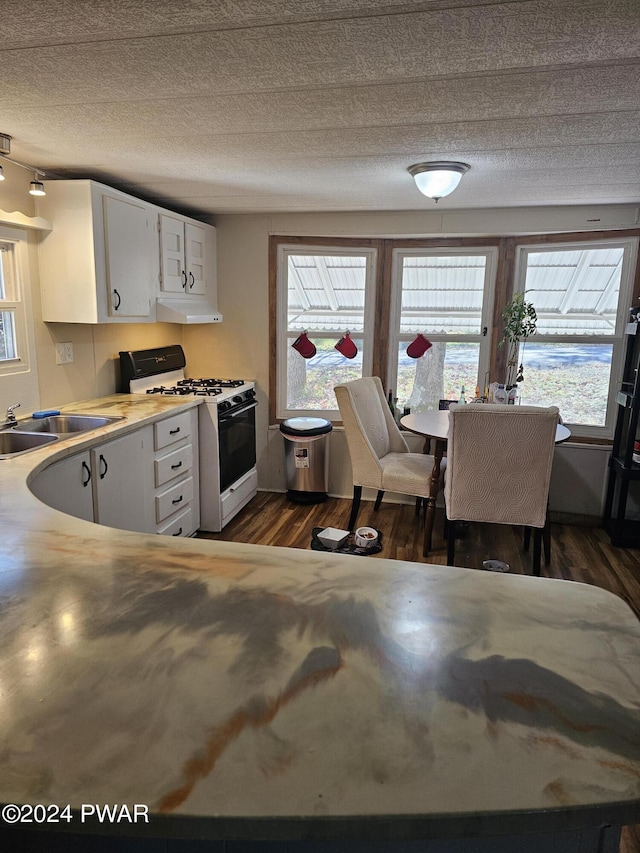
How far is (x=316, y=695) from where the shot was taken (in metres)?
0.78

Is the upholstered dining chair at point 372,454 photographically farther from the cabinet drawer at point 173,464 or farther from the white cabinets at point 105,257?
the white cabinets at point 105,257

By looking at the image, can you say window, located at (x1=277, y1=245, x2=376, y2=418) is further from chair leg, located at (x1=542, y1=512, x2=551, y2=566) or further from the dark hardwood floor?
chair leg, located at (x1=542, y1=512, x2=551, y2=566)

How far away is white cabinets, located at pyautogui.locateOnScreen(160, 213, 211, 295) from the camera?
3704 mm

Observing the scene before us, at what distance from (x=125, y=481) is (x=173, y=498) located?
56 centimetres

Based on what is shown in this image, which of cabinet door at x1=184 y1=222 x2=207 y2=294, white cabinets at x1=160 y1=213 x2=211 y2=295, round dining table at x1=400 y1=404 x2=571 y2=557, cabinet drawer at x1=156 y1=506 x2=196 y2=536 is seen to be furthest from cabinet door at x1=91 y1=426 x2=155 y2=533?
round dining table at x1=400 y1=404 x2=571 y2=557

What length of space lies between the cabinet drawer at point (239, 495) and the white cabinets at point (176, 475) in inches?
8.0

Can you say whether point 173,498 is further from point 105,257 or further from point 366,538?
point 105,257

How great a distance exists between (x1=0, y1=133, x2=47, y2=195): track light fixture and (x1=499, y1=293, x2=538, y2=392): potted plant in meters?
3.02

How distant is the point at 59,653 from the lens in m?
0.86

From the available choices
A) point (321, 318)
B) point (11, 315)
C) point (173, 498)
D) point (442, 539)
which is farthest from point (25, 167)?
point (442, 539)

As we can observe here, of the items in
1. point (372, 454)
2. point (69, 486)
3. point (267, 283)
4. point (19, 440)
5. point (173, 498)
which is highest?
point (267, 283)

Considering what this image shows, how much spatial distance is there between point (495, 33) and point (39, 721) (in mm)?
1741

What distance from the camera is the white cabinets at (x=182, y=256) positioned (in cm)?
370

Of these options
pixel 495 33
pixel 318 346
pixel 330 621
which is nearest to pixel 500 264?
pixel 318 346
